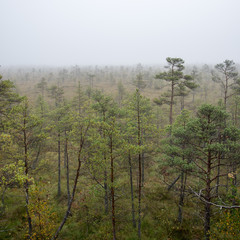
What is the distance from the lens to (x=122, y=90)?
160ft

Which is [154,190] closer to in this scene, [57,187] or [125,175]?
[125,175]

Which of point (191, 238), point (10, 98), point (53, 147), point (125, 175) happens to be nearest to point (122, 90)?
point (53, 147)

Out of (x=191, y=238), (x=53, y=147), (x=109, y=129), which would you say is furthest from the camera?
(x=53, y=147)

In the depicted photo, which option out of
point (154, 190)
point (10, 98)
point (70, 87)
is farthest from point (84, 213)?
point (70, 87)

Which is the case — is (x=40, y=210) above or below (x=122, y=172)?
above

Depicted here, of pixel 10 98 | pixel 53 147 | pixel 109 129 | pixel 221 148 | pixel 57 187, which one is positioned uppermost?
pixel 10 98

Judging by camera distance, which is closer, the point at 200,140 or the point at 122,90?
the point at 200,140

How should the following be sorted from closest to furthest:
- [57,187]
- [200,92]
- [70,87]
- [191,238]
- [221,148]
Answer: [221,148]
[191,238]
[57,187]
[200,92]
[70,87]

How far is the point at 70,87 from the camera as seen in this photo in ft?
270

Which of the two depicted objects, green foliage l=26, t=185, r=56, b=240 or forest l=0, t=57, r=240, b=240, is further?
forest l=0, t=57, r=240, b=240

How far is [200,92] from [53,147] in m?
64.3

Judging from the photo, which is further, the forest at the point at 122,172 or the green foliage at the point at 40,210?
the forest at the point at 122,172

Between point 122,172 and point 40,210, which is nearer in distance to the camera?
point 40,210

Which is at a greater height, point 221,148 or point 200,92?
point 200,92
